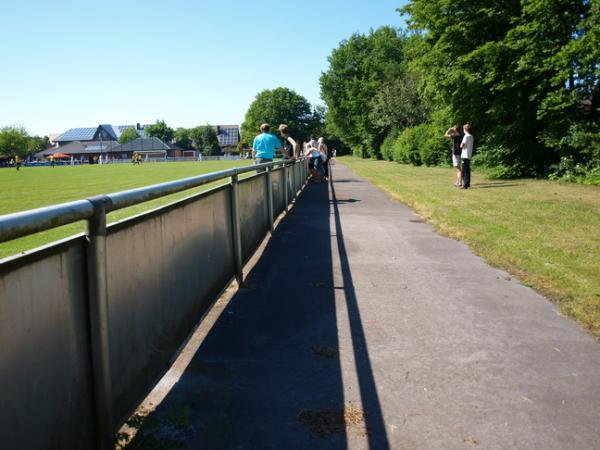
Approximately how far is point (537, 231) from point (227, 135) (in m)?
178

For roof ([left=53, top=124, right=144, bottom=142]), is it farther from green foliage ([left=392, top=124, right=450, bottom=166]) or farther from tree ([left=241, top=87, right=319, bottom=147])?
green foliage ([left=392, top=124, right=450, bottom=166])

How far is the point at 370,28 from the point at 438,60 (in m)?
56.4

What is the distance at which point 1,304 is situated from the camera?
164 cm

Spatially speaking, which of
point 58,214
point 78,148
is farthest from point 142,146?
point 58,214

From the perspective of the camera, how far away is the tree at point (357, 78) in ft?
219

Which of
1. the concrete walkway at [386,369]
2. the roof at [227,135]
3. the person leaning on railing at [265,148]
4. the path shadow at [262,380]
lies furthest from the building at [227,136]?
the path shadow at [262,380]

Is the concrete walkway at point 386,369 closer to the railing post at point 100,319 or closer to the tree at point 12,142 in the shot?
the railing post at point 100,319

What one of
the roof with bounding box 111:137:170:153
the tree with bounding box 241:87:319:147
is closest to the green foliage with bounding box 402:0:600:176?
the tree with bounding box 241:87:319:147

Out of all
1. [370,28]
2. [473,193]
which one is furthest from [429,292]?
[370,28]

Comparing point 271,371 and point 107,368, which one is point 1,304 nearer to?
point 107,368

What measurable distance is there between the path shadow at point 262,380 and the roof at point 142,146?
145m

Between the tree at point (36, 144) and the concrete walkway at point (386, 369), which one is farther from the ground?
the tree at point (36, 144)

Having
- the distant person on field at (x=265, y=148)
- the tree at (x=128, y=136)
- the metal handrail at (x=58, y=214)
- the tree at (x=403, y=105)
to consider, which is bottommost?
the metal handrail at (x=58, y=214)

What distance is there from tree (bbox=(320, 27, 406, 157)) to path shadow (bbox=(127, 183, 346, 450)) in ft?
198
